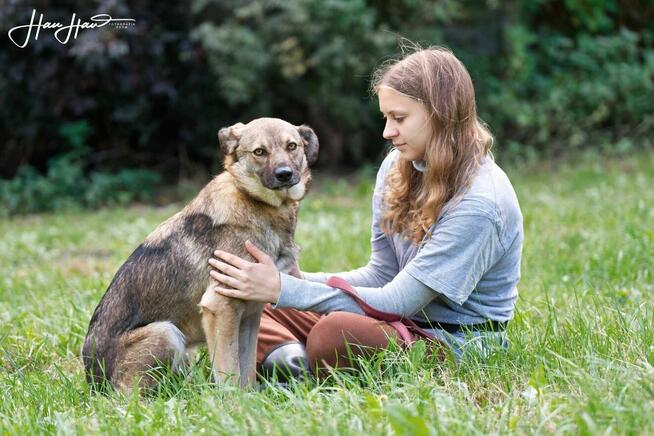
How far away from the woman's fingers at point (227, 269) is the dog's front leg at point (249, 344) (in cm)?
33

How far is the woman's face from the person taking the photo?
341cm

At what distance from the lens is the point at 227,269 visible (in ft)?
11.0

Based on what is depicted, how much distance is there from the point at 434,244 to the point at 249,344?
0.98 meters

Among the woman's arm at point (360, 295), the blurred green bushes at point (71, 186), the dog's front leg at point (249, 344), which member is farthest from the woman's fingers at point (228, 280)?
the blurred green bushes at point (71, 186)

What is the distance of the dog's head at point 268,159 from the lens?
142 inches

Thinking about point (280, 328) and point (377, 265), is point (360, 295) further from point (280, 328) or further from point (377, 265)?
point (280, 328)

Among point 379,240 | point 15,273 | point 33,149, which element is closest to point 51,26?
point 33,149

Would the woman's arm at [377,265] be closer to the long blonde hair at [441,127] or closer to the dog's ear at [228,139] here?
the long blonde hair at [441,127]

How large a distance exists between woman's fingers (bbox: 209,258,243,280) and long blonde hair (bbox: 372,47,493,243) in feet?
2.63

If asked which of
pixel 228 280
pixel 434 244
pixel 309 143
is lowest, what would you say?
pixel 228 280

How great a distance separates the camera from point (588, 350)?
10.2 ft

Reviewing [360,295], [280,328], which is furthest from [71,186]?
[360,295]

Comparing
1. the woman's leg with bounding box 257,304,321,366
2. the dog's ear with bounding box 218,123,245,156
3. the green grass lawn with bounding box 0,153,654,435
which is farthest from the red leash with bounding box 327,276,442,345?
the dog's ear with bounding box 218,123,245,156

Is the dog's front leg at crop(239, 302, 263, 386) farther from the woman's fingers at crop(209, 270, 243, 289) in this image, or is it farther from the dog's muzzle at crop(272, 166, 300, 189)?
the dog's muzzle at crop(272, 166, 300, 189)
